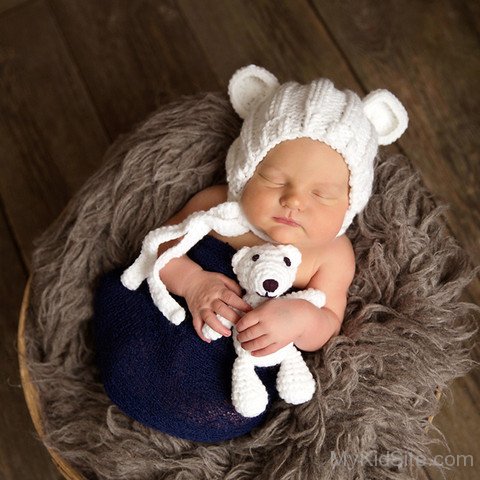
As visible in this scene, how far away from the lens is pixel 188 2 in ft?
4.87

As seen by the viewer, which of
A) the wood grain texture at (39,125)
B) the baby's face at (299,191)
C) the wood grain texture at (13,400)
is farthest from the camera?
the wood grain texture at (39,125)

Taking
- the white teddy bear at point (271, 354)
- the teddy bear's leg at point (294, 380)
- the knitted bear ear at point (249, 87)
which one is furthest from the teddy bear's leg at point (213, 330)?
the knitted bear ear at point (249, 87)

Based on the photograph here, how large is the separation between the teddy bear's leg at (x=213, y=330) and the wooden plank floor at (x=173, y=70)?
0.59m

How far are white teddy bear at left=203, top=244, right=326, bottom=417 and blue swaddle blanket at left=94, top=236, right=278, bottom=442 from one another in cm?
4

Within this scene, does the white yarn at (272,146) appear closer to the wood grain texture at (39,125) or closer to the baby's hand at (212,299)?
the baby's hand at (212,299)

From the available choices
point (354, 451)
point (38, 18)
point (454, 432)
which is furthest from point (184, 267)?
point (38, 18)

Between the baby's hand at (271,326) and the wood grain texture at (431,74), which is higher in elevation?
the wood grain texture at (431,74)

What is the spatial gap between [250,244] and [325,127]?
0.24 metres

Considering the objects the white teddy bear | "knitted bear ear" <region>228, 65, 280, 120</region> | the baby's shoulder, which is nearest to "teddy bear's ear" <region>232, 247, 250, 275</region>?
the white teddy bear

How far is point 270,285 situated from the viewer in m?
0.92

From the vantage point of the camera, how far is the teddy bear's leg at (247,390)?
3.10 ft

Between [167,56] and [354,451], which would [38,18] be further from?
[354,451]

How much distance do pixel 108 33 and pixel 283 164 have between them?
76 cm

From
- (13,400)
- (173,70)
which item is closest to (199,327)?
(13,400)
